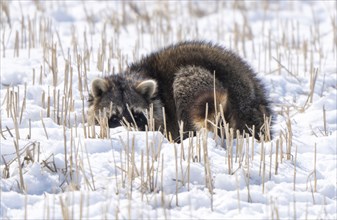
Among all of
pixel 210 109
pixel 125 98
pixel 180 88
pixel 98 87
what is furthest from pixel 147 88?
pixel 210 109

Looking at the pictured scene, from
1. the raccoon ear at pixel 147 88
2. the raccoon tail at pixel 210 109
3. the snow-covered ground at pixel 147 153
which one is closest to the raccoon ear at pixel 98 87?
the snow-covered ground at pixel 147 153

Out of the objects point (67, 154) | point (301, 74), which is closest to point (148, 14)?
point (301, 74)

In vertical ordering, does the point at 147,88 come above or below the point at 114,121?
above

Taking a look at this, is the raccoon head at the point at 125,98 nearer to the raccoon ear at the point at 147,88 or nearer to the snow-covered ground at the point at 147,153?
the raccoon ear at the point at 147,88

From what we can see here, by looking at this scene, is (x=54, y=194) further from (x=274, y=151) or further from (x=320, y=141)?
(x=320, y=141)

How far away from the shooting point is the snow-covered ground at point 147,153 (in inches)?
231

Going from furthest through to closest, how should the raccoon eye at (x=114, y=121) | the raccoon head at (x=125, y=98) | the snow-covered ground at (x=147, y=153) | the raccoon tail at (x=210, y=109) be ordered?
the raccoon head at (x=125, y=98) < the raccoon eye at (x=114, y=121) < the raccoon tail at (x=210, y=109) < the snow-covered ground at (x=147, y=153)

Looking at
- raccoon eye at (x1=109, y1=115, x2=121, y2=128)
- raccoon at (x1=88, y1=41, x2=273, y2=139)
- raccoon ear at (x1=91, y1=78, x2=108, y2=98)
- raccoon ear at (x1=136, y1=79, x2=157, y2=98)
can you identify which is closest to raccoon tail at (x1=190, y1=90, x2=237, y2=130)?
raccoon at (x1=88, y1=41, x2=273, y2=139)

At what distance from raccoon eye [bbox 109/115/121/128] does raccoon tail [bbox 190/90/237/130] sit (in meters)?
0.95

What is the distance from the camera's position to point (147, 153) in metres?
6.24

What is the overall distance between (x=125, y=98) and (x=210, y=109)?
4.74 ft

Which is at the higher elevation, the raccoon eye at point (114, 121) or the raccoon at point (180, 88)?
the raccoon at point (180, 88)

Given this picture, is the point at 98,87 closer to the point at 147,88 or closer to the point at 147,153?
the point at 147,88

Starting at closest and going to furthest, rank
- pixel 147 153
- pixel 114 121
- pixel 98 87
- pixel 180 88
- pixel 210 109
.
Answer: pixel 147 153, pixel 210 109, pixel 114 121, pixel 180 88, pixel 98 87
